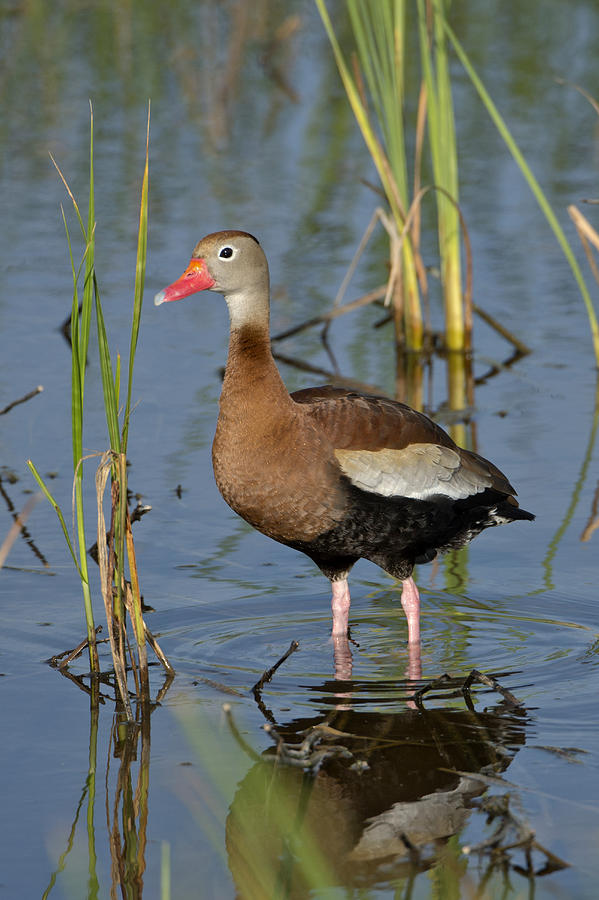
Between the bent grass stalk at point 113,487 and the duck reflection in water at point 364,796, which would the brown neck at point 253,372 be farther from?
the duck reflection in water at point 364,796

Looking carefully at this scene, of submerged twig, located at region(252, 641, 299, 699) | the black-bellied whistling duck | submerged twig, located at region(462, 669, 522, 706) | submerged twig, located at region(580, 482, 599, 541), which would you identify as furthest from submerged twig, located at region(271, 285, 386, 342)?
submerged twig, located at region(462, 669, 522, 706)

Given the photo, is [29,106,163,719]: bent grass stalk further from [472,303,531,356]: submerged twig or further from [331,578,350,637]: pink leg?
[472,303,531,356]: submerged twig

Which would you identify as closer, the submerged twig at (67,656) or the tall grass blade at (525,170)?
the submerged twig at (67,656)

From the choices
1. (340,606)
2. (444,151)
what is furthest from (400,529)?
(444,151)

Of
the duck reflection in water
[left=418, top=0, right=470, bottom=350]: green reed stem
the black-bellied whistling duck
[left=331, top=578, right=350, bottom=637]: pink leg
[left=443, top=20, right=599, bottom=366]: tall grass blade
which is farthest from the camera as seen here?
[left=418, top=0, right=470, bottom=350]: green reed stem

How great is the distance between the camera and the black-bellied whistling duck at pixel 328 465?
18.2 feet

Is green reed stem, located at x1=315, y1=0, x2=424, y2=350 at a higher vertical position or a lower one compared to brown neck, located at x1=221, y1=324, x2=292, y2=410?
higher

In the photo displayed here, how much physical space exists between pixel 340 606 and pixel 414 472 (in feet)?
2.37

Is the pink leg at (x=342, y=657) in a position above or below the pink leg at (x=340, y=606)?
below

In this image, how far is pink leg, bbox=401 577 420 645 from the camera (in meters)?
6.07

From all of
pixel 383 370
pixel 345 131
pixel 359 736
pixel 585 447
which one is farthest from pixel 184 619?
pixel 345 131

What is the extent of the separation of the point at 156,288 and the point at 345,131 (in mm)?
5582

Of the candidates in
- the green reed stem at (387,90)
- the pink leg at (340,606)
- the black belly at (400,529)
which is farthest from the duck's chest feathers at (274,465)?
the green reed stem at (387,90)

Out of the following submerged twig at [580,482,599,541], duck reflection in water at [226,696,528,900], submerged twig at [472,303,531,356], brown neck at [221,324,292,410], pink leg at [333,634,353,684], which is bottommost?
duck reflection in water at [226,696,528,900]
